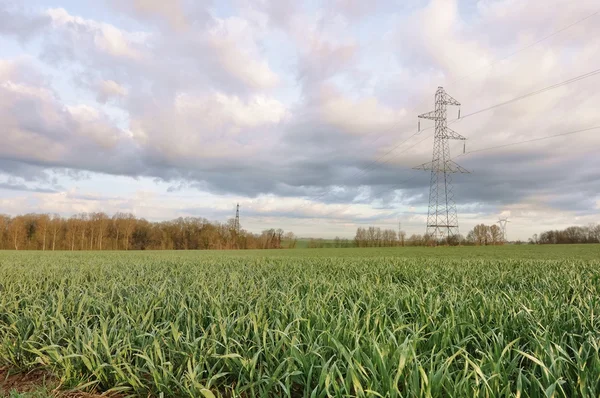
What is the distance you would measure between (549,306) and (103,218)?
334ft

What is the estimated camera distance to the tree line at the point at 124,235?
8062 cm

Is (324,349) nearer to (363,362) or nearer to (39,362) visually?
(363,362)

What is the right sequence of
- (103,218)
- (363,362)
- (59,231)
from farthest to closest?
(103,218)
(59,231)
(363,362)

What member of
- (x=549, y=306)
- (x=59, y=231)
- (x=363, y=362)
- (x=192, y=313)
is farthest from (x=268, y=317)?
(x=59, y=231)

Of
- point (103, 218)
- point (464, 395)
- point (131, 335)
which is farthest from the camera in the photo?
point (103, 218)

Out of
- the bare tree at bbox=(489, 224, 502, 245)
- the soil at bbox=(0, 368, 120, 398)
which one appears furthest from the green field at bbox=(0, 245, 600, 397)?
the bare tree at bbox=(489, 224, 502, 245)

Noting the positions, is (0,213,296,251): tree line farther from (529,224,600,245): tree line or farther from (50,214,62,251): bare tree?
(529,224,600,245): tree line

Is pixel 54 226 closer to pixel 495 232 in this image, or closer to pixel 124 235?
pixel 124 235

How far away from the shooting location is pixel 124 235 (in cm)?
8894

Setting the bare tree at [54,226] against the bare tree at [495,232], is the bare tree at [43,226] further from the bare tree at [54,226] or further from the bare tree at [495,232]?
the bare tree at [495,232]

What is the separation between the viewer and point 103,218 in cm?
9006

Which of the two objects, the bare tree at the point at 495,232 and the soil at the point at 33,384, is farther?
the bare tree at the point at 495,232

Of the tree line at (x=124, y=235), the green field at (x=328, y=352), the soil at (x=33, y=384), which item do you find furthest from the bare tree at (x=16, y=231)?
the green field at (x=328, y=352)

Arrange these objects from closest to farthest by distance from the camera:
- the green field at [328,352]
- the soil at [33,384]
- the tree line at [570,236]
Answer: the green field at [328,352], the soil at [33,384], the tree line at [570,236]
